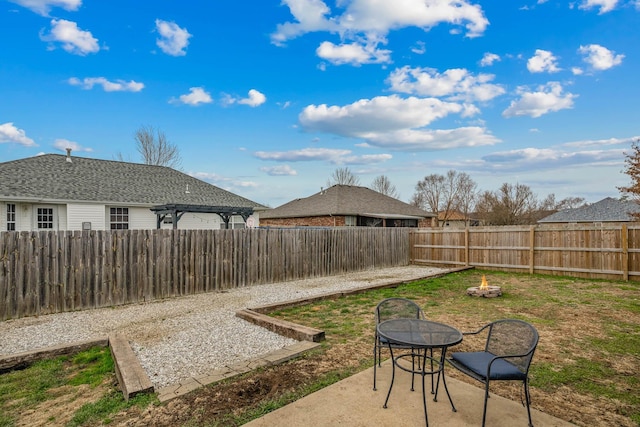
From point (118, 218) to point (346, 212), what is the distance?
14.3 metres

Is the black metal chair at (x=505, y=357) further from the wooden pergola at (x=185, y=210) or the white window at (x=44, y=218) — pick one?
the white window at (x=44, y=218)

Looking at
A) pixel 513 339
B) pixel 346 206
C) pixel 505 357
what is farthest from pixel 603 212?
pixel 505 357

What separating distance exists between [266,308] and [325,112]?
1465 centimetres

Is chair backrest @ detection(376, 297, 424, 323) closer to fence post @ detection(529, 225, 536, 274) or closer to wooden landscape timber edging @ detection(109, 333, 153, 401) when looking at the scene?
wooden landscape timber edging @ detection(109, 333, 153, 401)

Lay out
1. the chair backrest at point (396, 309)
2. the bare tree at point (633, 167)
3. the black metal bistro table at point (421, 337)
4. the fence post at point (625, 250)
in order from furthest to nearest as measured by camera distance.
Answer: the bare tree at point (633, 167), the fence post at point (625, 250), the chair backrest at point (396, 309), the black metal bistro table at point (421, 337)

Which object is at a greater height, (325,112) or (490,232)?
(325,112)

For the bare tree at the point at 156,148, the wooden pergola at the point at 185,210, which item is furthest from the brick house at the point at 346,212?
the wooden pergola at the point at 185,210

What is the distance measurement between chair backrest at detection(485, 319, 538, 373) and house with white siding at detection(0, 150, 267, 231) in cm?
1185

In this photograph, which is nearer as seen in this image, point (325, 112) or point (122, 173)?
point (122, 173)

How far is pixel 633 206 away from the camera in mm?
27047

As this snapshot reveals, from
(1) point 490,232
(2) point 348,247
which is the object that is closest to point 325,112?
(2) point 348,247

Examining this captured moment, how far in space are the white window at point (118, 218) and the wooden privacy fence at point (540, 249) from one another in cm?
1302

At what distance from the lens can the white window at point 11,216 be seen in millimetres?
12805

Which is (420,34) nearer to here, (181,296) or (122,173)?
(181,296)
